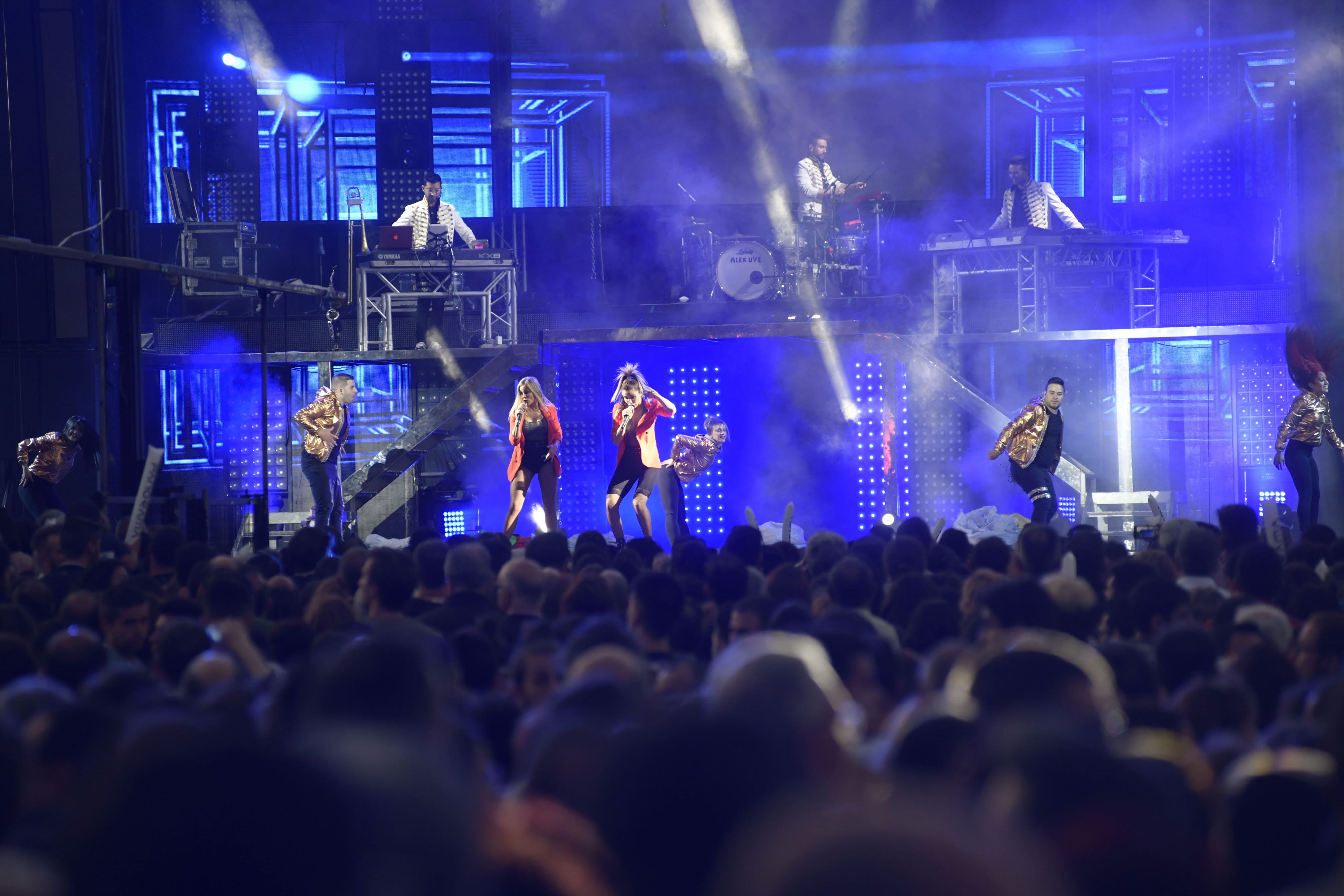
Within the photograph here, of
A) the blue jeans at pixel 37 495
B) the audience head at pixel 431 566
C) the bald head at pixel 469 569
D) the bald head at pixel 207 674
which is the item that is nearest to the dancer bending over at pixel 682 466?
the blue jeans at pixel 37 495

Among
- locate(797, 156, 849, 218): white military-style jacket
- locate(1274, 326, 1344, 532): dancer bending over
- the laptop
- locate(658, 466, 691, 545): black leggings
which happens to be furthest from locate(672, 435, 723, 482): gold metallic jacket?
locate(1274, 326, 1344, 532): dancer bending over

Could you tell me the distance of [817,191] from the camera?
15.1 m

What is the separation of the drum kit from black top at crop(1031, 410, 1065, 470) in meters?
4.34

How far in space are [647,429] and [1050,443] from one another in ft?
11.3

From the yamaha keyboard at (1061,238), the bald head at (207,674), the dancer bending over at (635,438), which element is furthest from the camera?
the yamaha keyboard at (1061,238)

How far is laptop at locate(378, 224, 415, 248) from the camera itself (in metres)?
14.1

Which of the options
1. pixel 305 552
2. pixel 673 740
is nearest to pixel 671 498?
pixel 305 552

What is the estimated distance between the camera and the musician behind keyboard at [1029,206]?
1422 centimetres

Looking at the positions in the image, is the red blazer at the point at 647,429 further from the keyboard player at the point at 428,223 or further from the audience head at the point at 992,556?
the audience head at the point at 992,556

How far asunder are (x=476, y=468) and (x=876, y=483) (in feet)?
16.5

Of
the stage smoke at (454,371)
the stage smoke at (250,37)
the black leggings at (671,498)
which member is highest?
the stage smoke at (250,37)

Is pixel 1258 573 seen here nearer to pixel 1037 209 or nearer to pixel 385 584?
pixel 385 584

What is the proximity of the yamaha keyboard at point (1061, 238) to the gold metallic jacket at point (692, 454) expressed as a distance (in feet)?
13.2

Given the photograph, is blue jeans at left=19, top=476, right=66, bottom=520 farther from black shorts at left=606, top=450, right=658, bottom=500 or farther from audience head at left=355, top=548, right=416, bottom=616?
audience head at left=355, top=548, right=416, bottom=616
